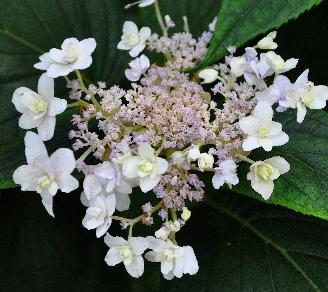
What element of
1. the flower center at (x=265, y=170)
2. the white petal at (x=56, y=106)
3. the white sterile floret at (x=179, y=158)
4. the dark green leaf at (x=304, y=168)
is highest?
the white petal at (x=56, y=106)

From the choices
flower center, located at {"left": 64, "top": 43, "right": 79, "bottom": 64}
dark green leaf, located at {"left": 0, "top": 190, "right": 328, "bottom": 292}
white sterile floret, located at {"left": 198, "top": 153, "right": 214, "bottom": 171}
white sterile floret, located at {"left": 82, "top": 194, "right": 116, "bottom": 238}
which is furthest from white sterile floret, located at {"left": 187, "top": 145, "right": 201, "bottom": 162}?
dark green leaf, located at {"left": 0, "top": 190, "right": 328, "bottom": 292}

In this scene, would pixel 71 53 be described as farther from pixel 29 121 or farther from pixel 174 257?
pixel 174 257

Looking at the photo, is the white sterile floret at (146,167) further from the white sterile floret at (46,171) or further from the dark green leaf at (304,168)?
the dark green leaf at (304,168)

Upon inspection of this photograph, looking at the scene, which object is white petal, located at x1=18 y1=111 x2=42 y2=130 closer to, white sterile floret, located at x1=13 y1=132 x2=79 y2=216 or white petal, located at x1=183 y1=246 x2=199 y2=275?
white sterile floret, located at x1=13 y1=132 x2=79 y2=216

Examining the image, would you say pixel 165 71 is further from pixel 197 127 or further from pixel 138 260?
pixel 138 260

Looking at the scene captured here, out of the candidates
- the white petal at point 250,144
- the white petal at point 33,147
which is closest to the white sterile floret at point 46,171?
the white petal at point 33,147

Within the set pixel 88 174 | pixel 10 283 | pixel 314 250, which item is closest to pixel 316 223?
pixel 314 250
